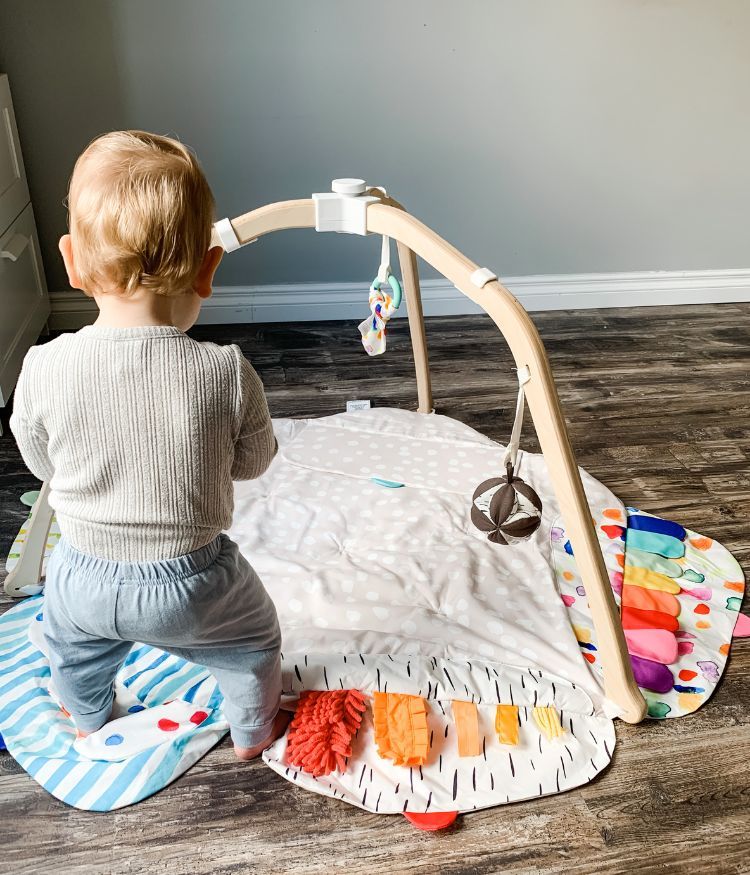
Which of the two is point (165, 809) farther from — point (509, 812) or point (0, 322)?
point (0, 322)

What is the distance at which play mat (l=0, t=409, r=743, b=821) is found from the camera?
1125mm

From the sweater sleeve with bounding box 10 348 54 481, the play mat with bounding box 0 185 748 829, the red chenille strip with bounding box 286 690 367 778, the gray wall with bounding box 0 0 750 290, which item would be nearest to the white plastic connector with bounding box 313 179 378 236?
the play mat with bounding box 0 185 748 829

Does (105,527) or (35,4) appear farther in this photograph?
(35,4)

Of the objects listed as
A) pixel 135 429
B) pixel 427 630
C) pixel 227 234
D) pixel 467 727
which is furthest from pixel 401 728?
pixel 227 234

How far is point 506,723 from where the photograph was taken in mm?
1192

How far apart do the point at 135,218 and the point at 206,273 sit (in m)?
0.12

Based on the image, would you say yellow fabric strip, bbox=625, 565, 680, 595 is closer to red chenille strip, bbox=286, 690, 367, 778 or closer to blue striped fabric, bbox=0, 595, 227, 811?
red chenille strip, bbox=286, 690, 367, 778

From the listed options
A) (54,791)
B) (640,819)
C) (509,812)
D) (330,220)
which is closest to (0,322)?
(330,220)

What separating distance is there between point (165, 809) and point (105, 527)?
1.32 ft

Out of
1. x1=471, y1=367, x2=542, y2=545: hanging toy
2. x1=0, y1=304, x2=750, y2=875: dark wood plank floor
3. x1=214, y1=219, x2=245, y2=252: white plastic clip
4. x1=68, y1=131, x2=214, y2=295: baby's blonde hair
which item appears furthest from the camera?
x1=214, y1=219, x2=245, y2=252: white plastic clip

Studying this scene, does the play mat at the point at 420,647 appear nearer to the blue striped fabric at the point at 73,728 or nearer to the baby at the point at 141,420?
the blue striped fabric at the point at 73,728

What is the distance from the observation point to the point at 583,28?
2332mm

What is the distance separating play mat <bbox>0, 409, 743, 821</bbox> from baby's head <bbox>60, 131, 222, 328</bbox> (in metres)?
0.62

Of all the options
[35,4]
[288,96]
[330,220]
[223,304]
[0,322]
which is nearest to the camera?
[330,220]
